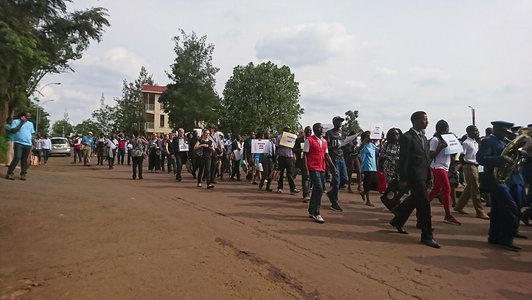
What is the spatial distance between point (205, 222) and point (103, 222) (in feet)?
5.33

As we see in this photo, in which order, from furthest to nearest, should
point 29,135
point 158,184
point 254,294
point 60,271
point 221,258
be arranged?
point 158,184 → point 29,135 → point 221,258 → point 60,271 → point 254,294

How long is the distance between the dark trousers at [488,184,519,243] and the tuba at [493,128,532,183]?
171 millimetres

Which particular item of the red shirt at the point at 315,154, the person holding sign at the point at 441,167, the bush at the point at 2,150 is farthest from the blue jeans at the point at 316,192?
the bush at the point at 2,150

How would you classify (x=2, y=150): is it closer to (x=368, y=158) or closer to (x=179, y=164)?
(x=179, y=164)

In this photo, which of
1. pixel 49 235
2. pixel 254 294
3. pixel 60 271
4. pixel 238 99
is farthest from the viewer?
pixel 238 99

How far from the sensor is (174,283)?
179 inches

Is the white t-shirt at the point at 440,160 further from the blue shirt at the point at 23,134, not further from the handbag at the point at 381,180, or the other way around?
the blue shirt at the point at 23,134

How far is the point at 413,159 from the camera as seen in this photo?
271 inches

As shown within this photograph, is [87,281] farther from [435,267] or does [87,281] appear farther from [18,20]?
[435,267]

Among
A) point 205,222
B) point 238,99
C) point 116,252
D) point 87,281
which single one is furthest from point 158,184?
point 238,99

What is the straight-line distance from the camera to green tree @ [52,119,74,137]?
98606 millimetres

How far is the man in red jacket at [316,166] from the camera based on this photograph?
26.7 ft

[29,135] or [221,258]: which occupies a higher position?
[29,135]

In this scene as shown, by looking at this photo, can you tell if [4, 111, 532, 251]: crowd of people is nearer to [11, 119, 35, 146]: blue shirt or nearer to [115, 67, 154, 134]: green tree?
[11, 119, 35, 146]: blue shirt
